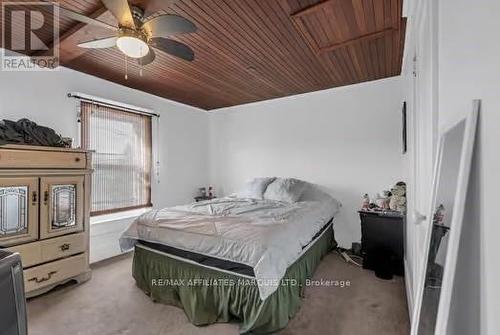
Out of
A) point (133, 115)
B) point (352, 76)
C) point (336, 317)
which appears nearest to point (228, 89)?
point (133, 115)

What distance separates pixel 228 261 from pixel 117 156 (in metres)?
Answer: 2.52

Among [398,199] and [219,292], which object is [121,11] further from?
[398,199]

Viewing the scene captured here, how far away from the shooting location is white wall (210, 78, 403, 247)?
11.4 ft

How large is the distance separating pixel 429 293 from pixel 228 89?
3.54 metres

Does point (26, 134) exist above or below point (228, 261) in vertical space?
above

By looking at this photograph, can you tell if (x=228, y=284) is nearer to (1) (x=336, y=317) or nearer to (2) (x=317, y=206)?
(1) (x=336, y=317)

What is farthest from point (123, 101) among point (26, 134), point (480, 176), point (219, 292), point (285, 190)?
point (480, 176)

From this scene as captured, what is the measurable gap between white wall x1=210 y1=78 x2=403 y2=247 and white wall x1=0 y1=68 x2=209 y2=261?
0.72 meters

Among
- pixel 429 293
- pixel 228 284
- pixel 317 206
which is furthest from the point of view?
pixel 317 206

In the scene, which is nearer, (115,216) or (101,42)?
(101,42)

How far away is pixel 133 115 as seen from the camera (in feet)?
12.5

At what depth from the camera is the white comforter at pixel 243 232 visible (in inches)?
71.8

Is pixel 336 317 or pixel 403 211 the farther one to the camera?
Answer: pixel 403 211

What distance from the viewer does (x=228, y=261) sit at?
6.45 feet
